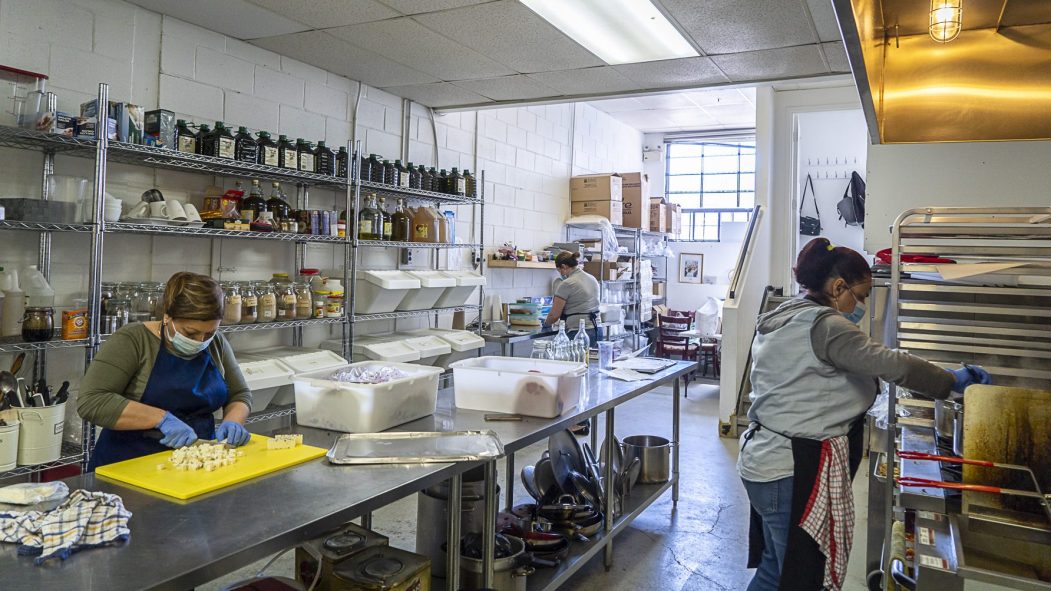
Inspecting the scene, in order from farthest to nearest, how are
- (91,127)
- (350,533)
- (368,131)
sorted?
(368,131) → (91,127) → (350,533)

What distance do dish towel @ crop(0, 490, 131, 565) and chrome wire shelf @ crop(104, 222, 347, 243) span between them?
193cm

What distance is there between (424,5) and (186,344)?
204 cm

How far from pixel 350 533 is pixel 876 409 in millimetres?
2046

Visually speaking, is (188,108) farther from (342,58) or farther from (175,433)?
(175,433)

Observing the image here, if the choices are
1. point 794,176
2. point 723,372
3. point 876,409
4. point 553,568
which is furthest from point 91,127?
point 794,176

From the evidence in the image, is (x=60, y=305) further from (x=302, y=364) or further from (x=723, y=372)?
(x=723, y=372)

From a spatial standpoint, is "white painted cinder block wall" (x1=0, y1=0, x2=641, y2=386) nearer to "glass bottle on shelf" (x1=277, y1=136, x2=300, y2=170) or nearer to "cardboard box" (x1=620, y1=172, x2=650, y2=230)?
"glass bottle on shelf" (x1=277, y1=136, x2=300, y2=170)

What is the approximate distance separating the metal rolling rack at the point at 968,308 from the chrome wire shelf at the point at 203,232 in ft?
9.91

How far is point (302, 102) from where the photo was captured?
14.2ft

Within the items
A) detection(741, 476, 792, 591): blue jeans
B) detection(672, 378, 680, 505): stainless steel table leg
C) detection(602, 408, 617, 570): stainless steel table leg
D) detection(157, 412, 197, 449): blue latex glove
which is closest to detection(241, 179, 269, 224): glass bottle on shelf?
detection(157, 412, 197, 449): blue latex glove

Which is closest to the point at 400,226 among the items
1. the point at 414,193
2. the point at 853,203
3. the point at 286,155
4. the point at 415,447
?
the point at 414,193

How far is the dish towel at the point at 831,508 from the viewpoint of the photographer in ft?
6.95

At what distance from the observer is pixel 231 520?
1465 millimetres

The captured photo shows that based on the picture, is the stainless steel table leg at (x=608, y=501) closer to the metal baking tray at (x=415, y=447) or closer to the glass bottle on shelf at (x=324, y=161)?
the metal baking tray at (x=415, y=447)
